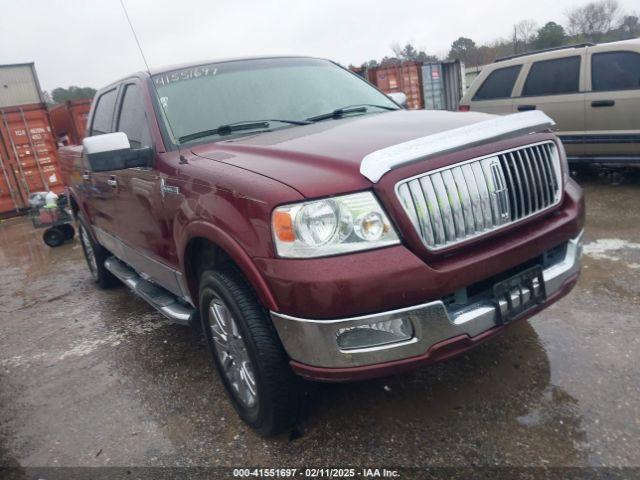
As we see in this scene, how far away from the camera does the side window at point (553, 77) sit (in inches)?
275

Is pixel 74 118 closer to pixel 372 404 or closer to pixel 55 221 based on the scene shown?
pixel 55 221

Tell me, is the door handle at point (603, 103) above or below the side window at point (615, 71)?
below

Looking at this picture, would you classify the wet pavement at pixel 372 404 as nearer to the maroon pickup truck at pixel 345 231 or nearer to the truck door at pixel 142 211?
the maroon pickup truck at pixel 345 231

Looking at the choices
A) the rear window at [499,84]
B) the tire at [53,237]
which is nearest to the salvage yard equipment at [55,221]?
the tire at [53,237]

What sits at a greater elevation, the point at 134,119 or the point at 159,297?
the point at 134,119

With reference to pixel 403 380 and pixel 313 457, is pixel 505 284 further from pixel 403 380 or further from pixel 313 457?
pixel 313 457

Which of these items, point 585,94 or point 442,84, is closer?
point 585,94

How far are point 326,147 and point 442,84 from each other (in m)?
19.9

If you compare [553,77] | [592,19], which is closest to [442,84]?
[553,77]

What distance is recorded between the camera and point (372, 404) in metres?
2.86

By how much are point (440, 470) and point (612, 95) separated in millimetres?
5968

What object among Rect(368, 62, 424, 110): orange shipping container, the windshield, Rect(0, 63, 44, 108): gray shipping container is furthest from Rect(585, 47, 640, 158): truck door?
Rect(0, 63, 44, 108): gray shipping container

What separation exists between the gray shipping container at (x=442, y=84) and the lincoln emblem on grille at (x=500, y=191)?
1865cm

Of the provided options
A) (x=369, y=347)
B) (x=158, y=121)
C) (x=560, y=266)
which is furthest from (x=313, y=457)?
(x=158, y=121)
